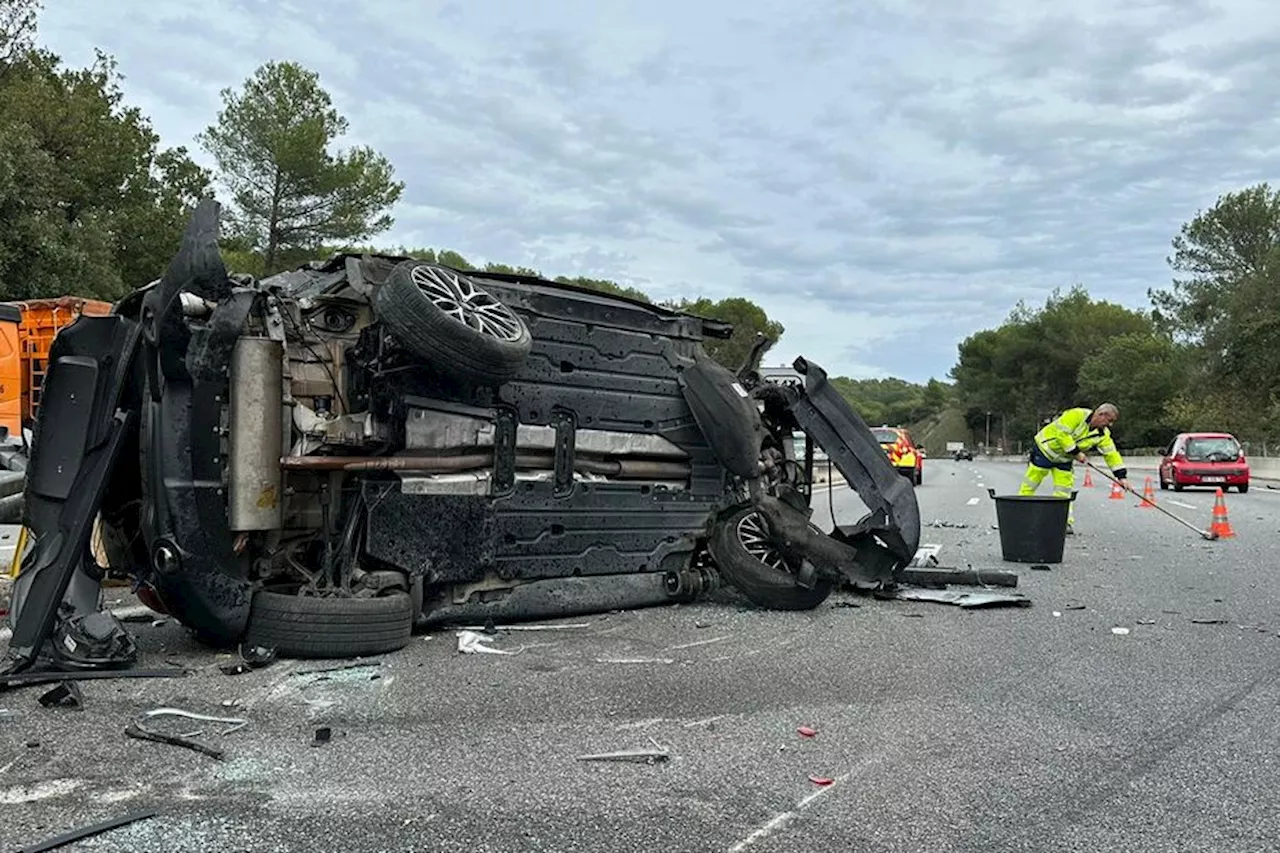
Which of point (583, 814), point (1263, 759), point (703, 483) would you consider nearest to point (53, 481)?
point (583, 814)

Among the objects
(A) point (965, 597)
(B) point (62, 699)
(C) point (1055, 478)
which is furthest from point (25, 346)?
(C) point (1055, 478)

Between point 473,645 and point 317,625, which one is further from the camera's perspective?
point 473,645

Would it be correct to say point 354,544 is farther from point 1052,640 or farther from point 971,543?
point 971,543

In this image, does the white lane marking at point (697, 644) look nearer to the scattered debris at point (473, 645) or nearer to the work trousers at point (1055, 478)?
the scattered debris at point (473, 645)

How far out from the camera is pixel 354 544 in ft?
17.6

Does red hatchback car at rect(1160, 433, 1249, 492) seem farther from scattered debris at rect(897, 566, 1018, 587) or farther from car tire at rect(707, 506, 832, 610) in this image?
car tire at rect(707, 506, 832, 610)

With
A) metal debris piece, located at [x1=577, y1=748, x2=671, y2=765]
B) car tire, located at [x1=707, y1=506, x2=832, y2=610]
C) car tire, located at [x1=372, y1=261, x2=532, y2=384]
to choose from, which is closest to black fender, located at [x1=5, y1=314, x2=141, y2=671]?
car tire, located at [x1=372, y1=261, x2=532, y2=384]

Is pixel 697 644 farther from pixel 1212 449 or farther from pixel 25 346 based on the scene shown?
pixel 1212 449

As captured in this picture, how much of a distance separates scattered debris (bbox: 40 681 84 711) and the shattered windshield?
77.6 feet

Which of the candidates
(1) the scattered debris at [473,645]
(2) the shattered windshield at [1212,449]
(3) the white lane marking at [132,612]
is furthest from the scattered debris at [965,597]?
(2) the shattered windshield at [1212,449]

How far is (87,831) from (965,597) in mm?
5473

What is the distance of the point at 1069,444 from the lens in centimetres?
1127

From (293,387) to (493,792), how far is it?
2.73 m

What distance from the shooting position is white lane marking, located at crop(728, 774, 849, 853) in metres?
2.91
